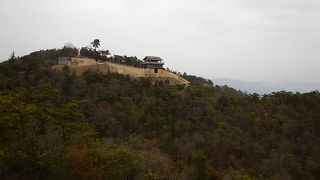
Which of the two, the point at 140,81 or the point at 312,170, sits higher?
the point at 140,81

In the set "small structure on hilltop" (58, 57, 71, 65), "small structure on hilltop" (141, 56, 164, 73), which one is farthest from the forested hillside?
"small structure on hilltop" (141, 56, 164, 73)

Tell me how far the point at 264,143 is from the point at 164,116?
12.1 meters

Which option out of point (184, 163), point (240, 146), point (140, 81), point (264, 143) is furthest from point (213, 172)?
point (140, 81)

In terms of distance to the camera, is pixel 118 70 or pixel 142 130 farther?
pixel 118 70

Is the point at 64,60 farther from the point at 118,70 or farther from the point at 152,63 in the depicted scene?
the point at 152,63

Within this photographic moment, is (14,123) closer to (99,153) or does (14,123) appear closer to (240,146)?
(99,153)

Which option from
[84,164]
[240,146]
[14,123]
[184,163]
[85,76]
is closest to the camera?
[14,123]

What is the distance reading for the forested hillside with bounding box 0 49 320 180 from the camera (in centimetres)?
1859

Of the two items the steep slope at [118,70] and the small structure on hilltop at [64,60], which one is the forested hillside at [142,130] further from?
the steep slope at [118,70]

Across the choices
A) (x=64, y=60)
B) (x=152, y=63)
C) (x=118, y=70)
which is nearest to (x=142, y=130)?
(x=118, y=70)

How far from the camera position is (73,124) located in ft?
76.0

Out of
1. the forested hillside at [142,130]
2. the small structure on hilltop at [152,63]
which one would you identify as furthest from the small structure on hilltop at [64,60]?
the small structure on hilltop at [152,63]

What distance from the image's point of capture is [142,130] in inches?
1455

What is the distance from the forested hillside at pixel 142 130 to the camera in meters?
18.6
